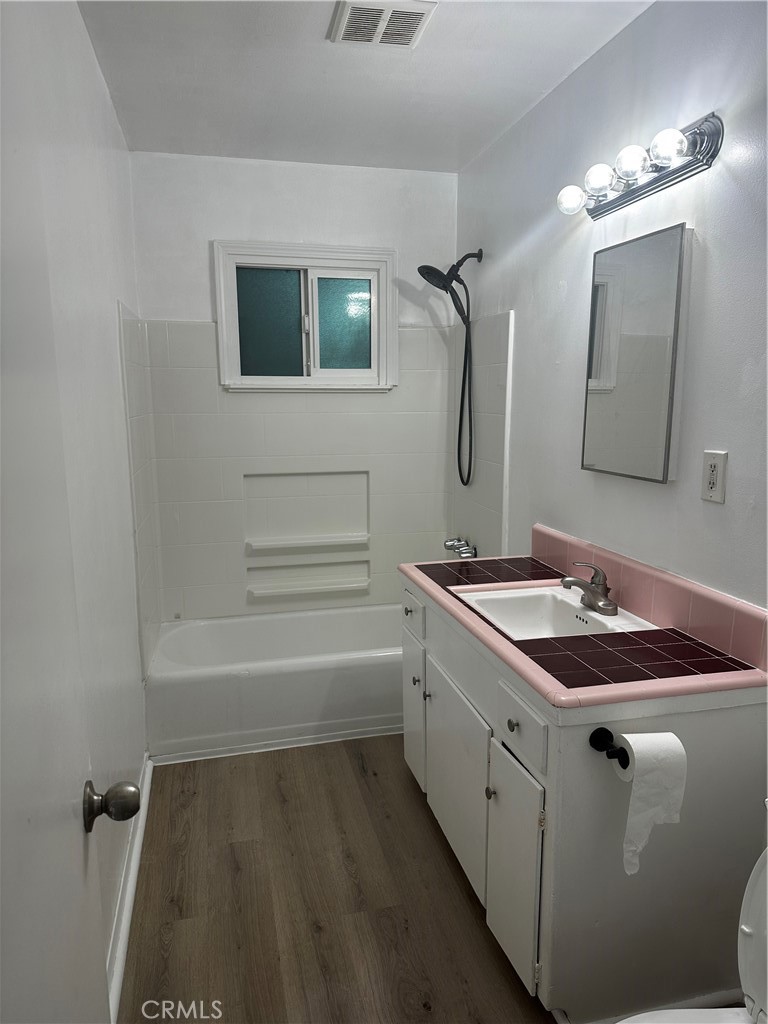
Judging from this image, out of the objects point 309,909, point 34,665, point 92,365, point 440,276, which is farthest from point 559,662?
point 440,276

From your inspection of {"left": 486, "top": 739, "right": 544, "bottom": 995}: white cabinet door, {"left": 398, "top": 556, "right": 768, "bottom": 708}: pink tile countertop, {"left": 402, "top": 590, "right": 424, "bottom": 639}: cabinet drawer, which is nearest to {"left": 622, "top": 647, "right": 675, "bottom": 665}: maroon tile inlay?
{"left": 398, "top": 556, "right": 768, "bottom": 708}: pink tile countertop

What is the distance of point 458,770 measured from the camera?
2.11 m

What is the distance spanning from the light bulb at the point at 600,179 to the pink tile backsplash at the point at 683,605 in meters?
1.08

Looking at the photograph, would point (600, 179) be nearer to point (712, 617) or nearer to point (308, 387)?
point (712, 617)

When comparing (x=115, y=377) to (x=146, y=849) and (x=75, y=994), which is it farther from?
(x=75, y=994)

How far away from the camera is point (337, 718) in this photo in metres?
3.12

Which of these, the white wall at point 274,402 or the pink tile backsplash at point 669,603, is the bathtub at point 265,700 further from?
the pink tile backsplash at point 669,603

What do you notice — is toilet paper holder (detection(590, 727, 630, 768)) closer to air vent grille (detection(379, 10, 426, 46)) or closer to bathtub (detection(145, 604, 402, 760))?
bathtub (detection(145, 604, 402, 760))

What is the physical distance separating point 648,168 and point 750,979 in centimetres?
187

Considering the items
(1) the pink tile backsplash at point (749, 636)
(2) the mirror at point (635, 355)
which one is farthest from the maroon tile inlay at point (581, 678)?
(2) the mirror at point (635, 355)

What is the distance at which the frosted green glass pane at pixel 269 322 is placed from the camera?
134 inches

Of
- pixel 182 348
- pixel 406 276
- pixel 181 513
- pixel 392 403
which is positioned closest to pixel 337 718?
pixel 181 513

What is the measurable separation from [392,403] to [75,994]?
3.05 m

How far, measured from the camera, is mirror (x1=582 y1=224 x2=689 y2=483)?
1.85m
